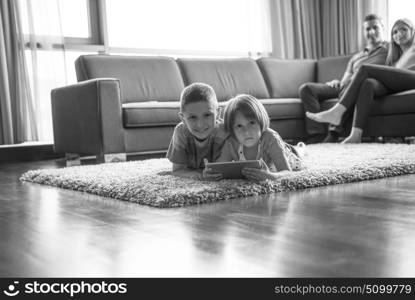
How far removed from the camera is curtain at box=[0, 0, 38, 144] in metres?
4.00

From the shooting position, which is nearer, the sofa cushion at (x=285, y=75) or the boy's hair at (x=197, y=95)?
the boy's hair at (x=197, y=95)

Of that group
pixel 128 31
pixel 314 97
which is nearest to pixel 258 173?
pixel 314 97

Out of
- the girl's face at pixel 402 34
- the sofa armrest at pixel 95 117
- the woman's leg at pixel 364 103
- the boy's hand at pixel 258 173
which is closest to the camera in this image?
the boy's hand at pixel 258 173

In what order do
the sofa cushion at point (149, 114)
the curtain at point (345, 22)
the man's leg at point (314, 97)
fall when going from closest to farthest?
the sofa cushion at point (149, 114) < the man's leg at point (314, 97) < the curtain at point (345, 22)

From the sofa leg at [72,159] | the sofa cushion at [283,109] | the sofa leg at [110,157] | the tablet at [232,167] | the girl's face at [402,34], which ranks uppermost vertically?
the girl's face at [402,34]

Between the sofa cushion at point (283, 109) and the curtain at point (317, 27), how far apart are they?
1358mm

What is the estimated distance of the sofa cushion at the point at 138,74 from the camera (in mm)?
3773

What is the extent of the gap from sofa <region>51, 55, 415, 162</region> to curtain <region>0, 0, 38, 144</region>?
17.7 inches

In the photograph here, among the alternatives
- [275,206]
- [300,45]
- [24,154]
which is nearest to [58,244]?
[275,206]

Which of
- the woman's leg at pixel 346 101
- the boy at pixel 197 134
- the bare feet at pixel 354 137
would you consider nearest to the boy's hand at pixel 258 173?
the boy at pixel 197 134

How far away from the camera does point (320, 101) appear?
4312 mm

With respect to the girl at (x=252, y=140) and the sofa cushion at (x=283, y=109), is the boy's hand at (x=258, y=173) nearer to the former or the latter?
the girl at (x=252, y=140)

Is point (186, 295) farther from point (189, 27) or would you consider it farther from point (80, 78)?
point (189, 27)

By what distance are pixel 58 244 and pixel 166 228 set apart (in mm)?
235
